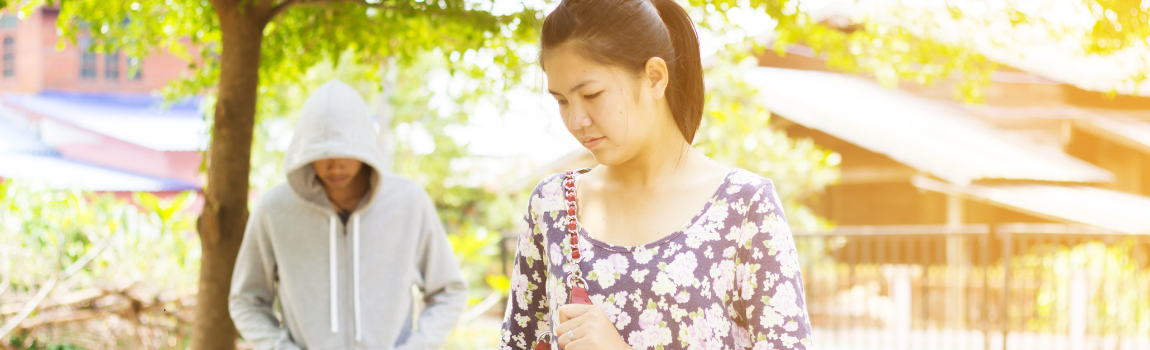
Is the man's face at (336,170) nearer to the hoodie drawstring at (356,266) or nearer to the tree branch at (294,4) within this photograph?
the hoodie drawstring at (356,266)

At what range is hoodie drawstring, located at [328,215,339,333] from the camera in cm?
274


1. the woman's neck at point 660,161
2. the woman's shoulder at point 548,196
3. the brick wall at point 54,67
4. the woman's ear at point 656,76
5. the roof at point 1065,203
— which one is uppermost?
the brick wall at point 54,67

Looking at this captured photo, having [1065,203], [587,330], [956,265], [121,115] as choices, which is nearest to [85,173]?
[121,115]

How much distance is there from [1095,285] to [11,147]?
18582 mm

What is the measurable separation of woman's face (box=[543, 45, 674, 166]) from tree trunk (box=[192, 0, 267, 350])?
7.67 feet

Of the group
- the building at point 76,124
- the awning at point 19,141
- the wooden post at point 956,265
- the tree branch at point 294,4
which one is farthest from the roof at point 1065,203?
the awning at point 19,141

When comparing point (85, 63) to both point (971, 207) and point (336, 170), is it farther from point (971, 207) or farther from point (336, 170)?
point (336, 170)

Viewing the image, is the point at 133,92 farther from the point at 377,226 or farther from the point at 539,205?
the point at 539,205

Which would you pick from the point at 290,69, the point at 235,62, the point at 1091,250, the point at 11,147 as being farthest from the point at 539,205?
the point at 11,147

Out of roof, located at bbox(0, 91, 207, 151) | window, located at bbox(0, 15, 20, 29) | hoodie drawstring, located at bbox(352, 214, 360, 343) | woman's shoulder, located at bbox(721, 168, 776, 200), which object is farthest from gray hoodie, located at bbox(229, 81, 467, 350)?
window, located at bbox(0, 15, 20, 29)

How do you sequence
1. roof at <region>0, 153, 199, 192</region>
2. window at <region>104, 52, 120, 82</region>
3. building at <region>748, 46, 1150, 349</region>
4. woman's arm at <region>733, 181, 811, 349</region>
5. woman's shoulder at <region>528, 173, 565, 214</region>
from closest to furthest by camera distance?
1. woman's arm at <region>733, 181, 811, 349</region>
2. woman's shoulder at <region>528, 173, 565, 214</region>
3. building at <region>748, 46, 1150, 349</region>
4. roof at <region>0, 153, 199, 192</region>
5. window at <region>104, 52, 120, 82</region>

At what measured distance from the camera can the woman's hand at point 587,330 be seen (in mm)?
1228

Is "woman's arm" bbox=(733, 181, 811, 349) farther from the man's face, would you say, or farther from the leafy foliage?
the leafy foliage

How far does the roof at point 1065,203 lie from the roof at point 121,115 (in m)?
13.7
